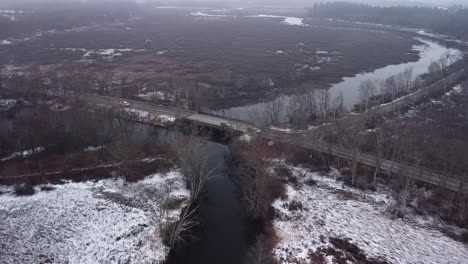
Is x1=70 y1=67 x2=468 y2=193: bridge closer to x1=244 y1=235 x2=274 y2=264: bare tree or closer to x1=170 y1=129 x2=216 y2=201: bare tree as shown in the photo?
x1=170 y1=129 x2=216 y2=201: bare tree

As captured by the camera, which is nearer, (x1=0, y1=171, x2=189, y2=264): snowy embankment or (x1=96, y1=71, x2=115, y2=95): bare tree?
(x1=0, y1=171, x2=189, y2=264): snowy embankment

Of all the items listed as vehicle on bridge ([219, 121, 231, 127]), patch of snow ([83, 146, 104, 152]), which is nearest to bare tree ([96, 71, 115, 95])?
patch of snow ([83, 146, 104, 152])

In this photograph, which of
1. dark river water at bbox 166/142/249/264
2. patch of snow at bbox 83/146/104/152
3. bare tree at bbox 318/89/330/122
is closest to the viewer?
dark river water at bbox 166/142/249/264

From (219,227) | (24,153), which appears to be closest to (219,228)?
(219,227)

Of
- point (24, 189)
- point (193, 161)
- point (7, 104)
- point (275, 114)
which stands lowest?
point (24, 189)

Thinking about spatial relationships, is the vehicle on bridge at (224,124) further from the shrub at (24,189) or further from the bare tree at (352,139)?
the shrub at (24,189)

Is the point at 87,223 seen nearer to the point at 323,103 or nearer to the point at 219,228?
the point at 219,228
